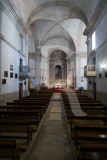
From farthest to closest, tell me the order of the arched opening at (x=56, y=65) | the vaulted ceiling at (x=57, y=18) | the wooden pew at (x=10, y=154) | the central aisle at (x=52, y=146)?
the arched opening at (x=56, y=65)
the vaulted ceiling at (x=57, y=18)
the central aisle at (x=52, y=146)
the wooden pew at (x=10, y=154)

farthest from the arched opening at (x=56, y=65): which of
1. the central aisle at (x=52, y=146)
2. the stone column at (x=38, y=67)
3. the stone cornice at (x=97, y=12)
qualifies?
the central aisle at (x=52, y=146)

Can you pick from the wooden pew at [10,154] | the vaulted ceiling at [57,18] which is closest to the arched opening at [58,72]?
the vaulted ceiling at [57,18]

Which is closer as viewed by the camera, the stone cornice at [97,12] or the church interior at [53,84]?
the church interior at [53,84]

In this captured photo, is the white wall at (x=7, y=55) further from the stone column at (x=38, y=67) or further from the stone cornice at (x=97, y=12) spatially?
the stone column at (x=38, y=67)

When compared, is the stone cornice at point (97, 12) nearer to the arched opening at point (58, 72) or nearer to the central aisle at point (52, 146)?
the central aisle at point (52, 146)

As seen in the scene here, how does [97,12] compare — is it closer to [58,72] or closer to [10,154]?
[10,154]

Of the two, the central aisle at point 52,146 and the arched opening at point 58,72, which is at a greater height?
the arched opening at point 58,72

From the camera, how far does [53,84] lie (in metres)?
33.2

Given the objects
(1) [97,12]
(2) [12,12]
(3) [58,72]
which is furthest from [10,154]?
(3) [58,72]

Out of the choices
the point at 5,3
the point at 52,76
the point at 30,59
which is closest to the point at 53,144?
the point at 5,3

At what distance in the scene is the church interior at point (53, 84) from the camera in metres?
3.35

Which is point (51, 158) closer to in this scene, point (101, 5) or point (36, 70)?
point (101, 5)

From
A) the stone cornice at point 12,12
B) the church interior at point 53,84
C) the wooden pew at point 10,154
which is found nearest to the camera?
the wooden pew at point 10,154

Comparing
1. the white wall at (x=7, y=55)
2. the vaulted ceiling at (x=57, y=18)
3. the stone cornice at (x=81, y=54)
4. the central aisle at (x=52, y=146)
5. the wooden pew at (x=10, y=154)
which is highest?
the vaulted ceiling at (x=57, y=18)
